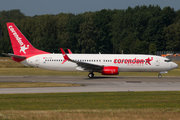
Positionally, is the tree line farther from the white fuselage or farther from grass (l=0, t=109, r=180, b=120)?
grass (l=0, t=109, r=180, b=120)

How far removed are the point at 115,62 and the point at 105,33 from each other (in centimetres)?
8256

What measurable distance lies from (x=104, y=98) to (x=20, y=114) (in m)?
7.63

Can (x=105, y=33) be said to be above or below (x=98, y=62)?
above

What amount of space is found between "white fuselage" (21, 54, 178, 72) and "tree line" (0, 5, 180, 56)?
5916 cm

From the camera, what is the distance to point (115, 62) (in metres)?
39.7

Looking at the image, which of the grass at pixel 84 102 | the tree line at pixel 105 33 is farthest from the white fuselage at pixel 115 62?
the tree line at pixel 105 33

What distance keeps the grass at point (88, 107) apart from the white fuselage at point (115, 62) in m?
18.4

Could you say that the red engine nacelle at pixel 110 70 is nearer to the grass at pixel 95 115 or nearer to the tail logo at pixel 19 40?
the tail logo at pixel 19 40

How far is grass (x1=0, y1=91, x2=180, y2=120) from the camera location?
14.0 meters

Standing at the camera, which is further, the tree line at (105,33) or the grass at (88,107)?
the tree line at (105,33)

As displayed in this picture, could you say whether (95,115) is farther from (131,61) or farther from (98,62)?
(131,61)

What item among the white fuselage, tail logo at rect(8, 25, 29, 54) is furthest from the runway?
tail logo at rect(8, 25, 29, 54)

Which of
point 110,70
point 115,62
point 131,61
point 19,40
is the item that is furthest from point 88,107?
point 19,40

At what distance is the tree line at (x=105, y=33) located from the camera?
108 meters
